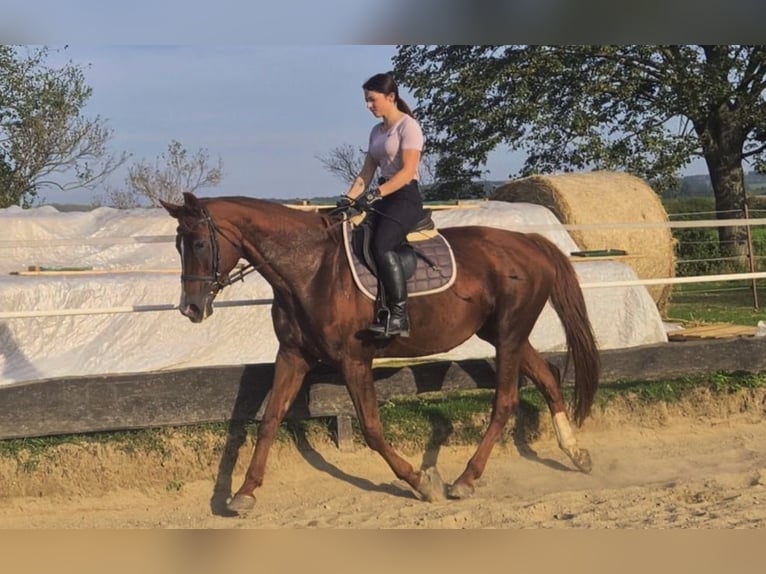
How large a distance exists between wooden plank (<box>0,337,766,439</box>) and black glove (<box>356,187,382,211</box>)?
4.10 feet

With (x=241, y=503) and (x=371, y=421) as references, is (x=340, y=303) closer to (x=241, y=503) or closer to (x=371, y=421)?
(x=371, y=421)

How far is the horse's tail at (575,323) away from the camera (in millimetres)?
4949

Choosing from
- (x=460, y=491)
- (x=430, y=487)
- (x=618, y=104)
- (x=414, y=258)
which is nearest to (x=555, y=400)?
(x=460, y=491)

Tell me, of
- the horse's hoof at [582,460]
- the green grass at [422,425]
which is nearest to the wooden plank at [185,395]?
the green grass at [422,425]

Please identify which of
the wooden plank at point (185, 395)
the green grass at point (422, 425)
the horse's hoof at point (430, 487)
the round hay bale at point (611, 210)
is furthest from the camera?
the round hay bale at point (611, 210)

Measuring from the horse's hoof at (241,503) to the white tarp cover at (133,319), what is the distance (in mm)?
2034

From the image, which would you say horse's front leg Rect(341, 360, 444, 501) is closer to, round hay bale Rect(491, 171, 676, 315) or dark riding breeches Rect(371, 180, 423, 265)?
dark riding breeches Rect(371, 180, 423, 265)

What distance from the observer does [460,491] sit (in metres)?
4.30

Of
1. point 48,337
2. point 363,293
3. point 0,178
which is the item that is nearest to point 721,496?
point 363,293

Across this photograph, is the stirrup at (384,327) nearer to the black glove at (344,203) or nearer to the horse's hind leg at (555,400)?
the black glove at (344,203)

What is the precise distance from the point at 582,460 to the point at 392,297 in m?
1.70

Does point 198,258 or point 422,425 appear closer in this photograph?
point 198,258

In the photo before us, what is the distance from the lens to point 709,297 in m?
12.4

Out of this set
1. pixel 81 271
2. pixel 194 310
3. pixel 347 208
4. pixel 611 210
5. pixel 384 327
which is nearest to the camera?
pixel 194 310
